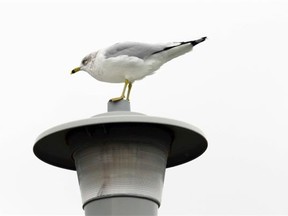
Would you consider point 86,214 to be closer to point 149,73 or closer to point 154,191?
point 154,191

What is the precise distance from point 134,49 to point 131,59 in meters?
0.15

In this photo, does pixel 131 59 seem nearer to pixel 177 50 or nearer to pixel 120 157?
pixel 177 50

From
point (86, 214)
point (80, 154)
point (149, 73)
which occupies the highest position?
point (149, 73)

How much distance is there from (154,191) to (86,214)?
842 millimetres

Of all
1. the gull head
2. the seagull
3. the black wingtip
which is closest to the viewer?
the black wingtip

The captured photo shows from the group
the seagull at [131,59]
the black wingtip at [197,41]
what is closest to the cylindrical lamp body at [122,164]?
the seagull at [131,59]

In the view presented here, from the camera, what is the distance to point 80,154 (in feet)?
30.7

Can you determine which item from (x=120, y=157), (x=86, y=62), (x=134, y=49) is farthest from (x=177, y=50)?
(x=120, y=157)

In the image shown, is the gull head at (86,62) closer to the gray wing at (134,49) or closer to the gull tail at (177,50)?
the gray wing at (134,49)

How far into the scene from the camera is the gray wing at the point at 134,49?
10039mm

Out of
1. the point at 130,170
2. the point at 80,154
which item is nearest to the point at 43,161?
the point at 80,154

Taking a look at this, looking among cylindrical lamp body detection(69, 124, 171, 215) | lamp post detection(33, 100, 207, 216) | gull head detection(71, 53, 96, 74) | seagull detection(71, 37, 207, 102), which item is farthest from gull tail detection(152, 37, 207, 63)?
A: cylindrical lamp body detection(69, 124, 171, 215)

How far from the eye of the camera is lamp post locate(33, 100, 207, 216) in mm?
8891

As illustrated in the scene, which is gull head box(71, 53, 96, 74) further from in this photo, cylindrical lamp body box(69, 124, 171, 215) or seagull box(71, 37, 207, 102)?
cylindrical lamp body box(69, 124, 171, 215)
